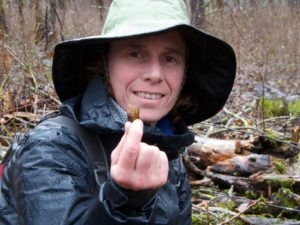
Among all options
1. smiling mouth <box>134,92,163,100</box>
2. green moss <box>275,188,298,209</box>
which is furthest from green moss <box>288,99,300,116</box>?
smiling mouth <box>134,92,163,100</box>

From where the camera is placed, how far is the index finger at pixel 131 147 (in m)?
1.51

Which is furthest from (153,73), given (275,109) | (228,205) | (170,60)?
(275,109)

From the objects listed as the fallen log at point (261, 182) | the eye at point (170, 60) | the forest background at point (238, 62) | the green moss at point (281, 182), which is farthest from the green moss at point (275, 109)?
the eye at point (170, 60)

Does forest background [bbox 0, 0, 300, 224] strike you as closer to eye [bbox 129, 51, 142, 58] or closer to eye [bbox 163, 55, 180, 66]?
eye [bbox 163, 55, 180, 66]

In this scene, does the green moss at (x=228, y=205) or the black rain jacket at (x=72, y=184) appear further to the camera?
the green moss at (x=228, y=205)

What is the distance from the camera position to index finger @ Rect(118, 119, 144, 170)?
4.94 feet

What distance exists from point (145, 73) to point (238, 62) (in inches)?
285

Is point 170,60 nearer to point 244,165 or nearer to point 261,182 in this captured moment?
point 261,182

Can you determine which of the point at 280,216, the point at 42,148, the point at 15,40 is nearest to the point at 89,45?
the point at 42,148

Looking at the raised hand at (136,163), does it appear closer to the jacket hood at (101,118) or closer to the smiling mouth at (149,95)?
the jacket hood at (101,118)

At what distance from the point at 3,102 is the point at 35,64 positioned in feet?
3.87

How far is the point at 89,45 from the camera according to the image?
8.05 feet

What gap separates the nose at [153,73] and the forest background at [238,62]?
5.39ft

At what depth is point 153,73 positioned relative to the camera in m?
2.32
